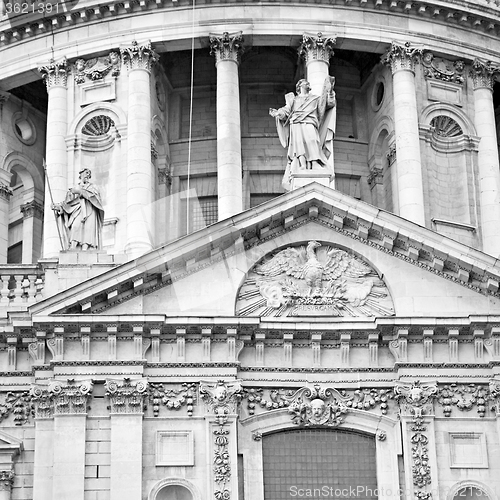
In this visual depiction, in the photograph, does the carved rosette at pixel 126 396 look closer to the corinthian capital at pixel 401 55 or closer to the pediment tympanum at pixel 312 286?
the pediment tympanum at pixel 312 286

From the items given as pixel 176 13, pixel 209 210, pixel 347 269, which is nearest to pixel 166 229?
pixel 209 210

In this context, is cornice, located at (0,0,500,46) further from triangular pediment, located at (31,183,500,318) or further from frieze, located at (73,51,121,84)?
triangular pediment, located at (31,183,500,318)

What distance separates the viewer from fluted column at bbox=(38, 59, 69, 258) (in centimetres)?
5188

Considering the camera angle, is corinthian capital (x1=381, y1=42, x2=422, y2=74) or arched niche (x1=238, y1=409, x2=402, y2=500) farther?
corinthian capital (x1=381, y1=42, x2=422, y2=74)

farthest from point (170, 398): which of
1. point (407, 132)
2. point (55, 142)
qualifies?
point (407, 132)

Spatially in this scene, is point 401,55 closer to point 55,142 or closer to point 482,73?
Answer: point 482,73

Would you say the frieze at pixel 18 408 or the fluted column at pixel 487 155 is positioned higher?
the fluted column at pixel 487 155

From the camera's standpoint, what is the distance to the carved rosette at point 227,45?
175 feet

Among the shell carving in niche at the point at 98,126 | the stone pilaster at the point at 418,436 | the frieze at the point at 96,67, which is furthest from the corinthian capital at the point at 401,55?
the stone pilaster at the point at 418,436

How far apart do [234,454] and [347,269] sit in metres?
4.90

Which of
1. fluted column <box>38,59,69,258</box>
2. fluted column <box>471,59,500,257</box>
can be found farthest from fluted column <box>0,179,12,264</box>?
fluted column <box>471,59,500,257</box>

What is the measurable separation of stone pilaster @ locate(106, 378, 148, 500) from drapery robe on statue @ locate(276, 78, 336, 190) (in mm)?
6124

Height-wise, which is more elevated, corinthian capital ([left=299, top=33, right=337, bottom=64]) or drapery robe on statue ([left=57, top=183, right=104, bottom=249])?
corinthian capital ([left=299, top=33, right=337, bottom=64])

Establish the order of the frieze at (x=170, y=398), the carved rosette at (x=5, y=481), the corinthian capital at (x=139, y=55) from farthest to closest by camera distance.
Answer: the corinthian capital at (x=139, y=55) → the frieze at (x=170, y=398) → the carved rosette at (x=5, y=481)
